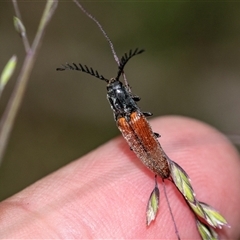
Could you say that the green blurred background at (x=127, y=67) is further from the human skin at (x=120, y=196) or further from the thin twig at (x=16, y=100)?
the thin twig at (x=16, y=100)

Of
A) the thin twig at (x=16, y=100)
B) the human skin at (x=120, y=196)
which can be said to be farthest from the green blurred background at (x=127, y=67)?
the thin twig at (x=16, y=100)

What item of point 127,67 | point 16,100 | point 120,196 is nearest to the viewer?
point 16,100

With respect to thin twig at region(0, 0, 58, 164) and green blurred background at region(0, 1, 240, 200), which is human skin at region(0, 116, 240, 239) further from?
green blurred background at region(0, 1, 240, 200)

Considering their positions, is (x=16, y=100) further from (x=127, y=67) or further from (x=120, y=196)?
(x=127, y=67)

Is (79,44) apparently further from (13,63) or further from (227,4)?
(13,63)

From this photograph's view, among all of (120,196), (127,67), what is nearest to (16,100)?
(120,196)

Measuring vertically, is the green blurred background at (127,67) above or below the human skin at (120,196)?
above

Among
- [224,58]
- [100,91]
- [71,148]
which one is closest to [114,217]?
[71,148]
